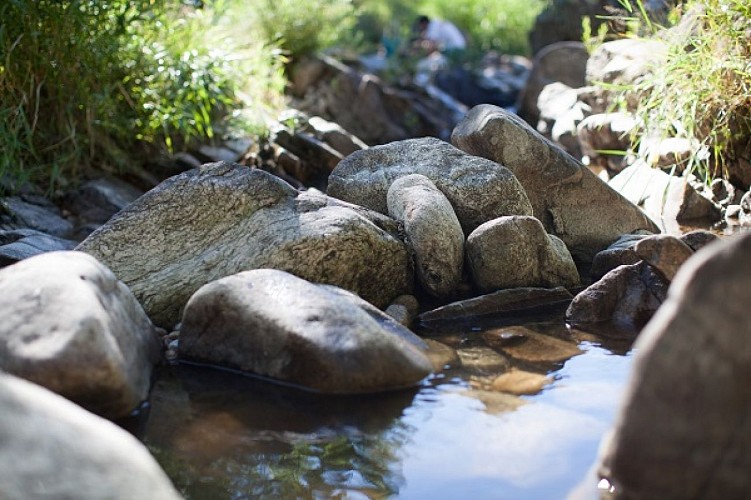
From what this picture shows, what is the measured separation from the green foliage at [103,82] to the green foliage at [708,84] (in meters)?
3.41

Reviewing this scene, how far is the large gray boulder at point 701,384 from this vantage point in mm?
2359

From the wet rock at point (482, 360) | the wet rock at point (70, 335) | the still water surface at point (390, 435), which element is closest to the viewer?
the still water surface at point (390, 435)

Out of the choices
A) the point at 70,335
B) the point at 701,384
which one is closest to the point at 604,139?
the point at 70,335

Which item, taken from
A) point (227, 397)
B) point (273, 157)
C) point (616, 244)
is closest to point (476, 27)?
point (273, 157)

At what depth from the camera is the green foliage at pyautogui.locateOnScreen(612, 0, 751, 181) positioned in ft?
20.8

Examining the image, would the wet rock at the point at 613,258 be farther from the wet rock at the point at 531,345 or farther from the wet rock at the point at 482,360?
the wet rock at the point at 482,360

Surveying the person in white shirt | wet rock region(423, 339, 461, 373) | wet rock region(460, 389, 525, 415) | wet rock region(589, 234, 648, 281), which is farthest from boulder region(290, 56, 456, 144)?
wet rock region(460, 389, 525, 415)

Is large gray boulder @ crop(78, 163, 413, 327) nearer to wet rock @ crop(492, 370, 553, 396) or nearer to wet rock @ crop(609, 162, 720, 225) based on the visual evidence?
wet rock @ crop(492, 370, 553, 396)

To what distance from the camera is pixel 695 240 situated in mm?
4895

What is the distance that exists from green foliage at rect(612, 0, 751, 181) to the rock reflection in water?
12.1ft

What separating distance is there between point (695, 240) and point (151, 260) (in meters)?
2.70

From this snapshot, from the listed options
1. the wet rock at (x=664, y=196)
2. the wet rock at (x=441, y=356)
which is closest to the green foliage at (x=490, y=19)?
the wet rock at (x=664, y=196)

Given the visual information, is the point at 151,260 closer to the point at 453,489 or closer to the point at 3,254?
the point at 3,254

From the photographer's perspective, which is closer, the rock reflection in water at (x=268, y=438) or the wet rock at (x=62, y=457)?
the wet rock at (x=62, y=457)
